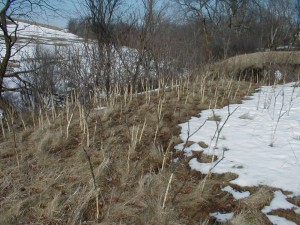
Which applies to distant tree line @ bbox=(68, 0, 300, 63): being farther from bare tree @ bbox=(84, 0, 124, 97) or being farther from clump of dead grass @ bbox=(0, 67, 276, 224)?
clump of dead grass @ bbox=(0, 67, 276, 224)

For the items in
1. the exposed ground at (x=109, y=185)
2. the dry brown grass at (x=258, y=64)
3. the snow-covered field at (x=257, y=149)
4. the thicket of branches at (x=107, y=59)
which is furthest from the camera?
the dry brown grass at (x=258, y=64)

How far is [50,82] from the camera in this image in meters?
8.88

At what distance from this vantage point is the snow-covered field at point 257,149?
316 centimetres

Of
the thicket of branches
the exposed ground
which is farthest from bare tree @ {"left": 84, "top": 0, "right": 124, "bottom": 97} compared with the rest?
the exposed ground

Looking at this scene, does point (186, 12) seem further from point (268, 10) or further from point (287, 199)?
point (287, 199)

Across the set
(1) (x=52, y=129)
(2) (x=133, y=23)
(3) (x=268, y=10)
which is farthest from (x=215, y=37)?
(1) (x=52, y=129)

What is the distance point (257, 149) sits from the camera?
13.1 feet

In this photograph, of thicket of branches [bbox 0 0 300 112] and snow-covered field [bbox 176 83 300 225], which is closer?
snow-covered field [bbox 176 83 300 225]

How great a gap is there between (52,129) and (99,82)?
102 inches

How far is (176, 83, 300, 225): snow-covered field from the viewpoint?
3.16m

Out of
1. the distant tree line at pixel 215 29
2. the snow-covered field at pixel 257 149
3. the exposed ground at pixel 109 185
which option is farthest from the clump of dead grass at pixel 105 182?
the distant tree line at pixel 215 29

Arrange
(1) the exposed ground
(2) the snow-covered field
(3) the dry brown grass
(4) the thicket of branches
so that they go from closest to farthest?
(1) the exposed ground, (2) the snow-covered field, (4) the thicket of branches, (3) the dry brown grass

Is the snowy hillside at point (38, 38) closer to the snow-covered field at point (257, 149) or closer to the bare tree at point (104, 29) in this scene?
the bare tree at point (104, 29)

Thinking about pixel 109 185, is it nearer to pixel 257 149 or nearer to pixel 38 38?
pixel 257 149
